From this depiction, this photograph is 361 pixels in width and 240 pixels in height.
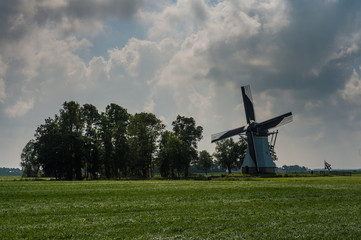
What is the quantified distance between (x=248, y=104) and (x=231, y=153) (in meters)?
36.2

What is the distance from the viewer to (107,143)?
7938cm

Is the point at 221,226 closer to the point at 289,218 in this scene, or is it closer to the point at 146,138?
the point at 289,218

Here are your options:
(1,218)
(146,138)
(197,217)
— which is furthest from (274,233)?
(146,138)

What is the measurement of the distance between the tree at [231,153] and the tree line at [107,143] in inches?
887

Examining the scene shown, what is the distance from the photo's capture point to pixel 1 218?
13758mm

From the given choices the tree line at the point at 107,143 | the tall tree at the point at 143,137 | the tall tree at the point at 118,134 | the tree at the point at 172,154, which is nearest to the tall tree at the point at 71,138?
the tree line at the point at 107,143

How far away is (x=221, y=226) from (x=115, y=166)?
7197cm

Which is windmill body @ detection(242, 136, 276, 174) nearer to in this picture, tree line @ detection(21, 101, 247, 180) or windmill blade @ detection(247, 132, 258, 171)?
windmill blade @ detection(247, 132, 258, 171)

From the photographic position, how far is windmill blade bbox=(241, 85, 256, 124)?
84.8 m

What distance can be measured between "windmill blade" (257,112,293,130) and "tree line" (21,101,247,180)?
24.0 metres

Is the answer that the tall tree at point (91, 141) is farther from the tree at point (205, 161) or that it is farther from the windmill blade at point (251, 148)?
the tree at point (205, 161)

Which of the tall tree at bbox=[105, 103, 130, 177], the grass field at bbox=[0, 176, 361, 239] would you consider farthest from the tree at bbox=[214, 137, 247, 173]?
the grass field at bbox=[0, 176, 361, 239]

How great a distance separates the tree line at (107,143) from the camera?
73.3 metres

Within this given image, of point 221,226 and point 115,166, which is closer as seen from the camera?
point 221,226
